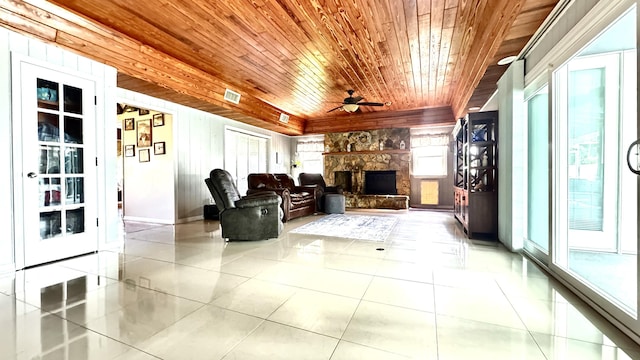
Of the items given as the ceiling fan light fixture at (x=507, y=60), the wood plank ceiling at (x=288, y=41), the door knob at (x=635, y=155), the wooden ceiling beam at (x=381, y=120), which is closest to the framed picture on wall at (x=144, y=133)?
the wood plank ceiling at (x=288, y=41)

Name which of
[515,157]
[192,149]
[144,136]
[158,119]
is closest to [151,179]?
[144,136]

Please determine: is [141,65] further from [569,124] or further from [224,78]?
[569,124]

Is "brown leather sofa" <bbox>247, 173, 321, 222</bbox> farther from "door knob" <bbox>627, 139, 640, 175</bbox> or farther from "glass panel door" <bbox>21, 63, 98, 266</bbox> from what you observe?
"door knob" <bbox>627, 139, 640, 175</bbox>

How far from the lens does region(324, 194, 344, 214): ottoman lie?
639 cm

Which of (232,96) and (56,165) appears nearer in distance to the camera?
(56,165)

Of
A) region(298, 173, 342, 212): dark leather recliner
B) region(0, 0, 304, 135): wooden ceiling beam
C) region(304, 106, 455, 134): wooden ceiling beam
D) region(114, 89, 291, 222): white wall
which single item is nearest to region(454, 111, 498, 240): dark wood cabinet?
region(304, 106, 455, 134): wooden ceiling beam

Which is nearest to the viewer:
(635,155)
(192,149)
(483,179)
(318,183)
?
(635,155)

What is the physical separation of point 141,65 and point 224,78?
1.40 metres

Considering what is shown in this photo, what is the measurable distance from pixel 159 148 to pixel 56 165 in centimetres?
237

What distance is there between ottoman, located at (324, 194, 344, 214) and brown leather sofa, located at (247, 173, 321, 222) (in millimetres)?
261

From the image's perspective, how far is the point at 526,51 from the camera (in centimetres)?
286

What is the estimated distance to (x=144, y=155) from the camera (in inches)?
215

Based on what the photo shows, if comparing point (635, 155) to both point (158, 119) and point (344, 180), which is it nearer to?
point (158, 119)

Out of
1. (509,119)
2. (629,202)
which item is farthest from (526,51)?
(629,202)
